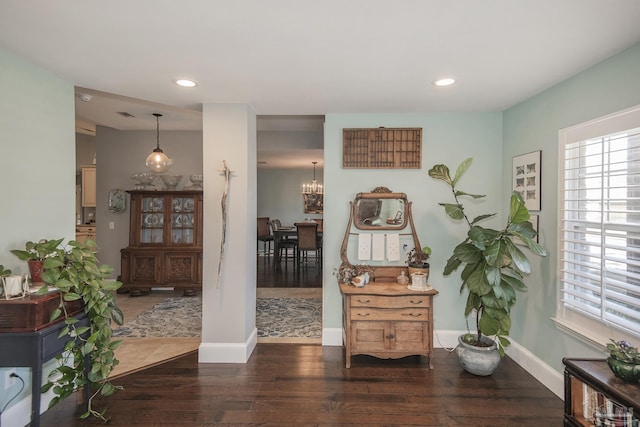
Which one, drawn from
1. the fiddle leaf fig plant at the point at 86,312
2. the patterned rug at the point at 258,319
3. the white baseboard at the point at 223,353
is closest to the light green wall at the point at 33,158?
the fiddle leaf fig plant at the point at 86,312

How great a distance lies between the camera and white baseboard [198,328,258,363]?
117 inches

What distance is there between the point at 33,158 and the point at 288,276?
4.82 metres

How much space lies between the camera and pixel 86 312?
2068 mm

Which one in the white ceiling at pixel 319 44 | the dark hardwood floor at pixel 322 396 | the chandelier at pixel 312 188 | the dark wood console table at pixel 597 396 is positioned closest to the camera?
the dark wood console table at pixel 597 396

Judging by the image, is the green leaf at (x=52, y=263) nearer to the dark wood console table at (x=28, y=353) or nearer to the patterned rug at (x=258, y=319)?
the dark wood console table at (x=28, y=353)

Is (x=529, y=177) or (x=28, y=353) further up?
(x=529, y=177)

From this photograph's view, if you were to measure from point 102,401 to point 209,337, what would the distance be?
88 centimetres

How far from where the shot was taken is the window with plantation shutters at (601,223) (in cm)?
194

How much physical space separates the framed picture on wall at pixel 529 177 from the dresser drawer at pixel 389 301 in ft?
3.92

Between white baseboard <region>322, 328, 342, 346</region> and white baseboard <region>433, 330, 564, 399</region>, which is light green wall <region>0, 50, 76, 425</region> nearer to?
white baseboard <region>322, 328, 342, 346</region>

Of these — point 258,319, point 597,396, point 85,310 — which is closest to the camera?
point 597,396

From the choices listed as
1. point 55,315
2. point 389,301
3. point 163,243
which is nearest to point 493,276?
point 389,301

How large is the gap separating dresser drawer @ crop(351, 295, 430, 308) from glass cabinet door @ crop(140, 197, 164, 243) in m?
3.36

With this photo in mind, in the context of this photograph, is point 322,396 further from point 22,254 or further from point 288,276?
point 288,276
